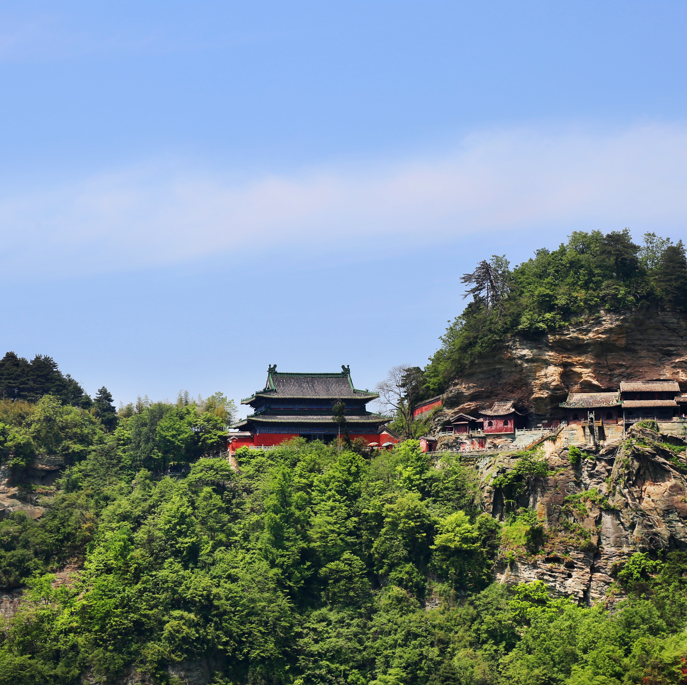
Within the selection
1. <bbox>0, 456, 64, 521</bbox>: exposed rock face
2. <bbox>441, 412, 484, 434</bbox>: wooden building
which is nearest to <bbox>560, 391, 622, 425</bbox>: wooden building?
<bbox>441, 412, 484, 434</bbox>: wooden building

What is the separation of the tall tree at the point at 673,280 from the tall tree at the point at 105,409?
39.7 metres

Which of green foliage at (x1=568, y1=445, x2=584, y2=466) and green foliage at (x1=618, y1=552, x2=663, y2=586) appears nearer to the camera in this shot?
green foliage at (x1=618, y1=552, x2=663, y2=586)

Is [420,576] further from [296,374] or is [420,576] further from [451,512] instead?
[296,374]

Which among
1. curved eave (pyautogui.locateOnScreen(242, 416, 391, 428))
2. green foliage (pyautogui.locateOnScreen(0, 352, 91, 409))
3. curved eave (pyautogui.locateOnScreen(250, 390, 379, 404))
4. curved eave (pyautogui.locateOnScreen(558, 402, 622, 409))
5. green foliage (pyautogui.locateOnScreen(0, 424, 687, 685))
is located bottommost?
green foliage (pyautogui.locateOnScreen(0, 424, 687, 685))

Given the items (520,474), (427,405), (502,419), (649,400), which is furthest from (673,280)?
(427,405)

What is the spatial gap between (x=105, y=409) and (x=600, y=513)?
41.2 m

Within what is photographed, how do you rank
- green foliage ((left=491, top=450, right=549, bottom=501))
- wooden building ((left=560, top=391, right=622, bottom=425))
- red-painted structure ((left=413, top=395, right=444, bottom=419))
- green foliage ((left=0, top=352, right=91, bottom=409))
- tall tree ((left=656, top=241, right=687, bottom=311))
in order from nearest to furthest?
1. green foliage ((left=491, top=450, right=549, bottom=501))
2. wooden building ((left=560, top=391, right=622, bottom=425))
3. tall tree ((left=656, top=241, right=687, bottom=311))
4. red-painted structure ((left=413, top=395, right=444, bottom=419))
5. green foliage ((left=0, top=352, right=91, bottom=409))

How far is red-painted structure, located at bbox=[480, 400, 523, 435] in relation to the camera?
60.8 metres

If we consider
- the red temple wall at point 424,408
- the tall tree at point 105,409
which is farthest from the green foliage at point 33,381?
the red temple wall at point 424,408

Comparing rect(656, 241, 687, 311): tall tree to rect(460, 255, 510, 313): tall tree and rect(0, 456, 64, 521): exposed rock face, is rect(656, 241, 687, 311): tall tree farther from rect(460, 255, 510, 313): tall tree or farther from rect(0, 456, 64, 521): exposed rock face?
rect(0, 456, 64, 521): exposed rock face

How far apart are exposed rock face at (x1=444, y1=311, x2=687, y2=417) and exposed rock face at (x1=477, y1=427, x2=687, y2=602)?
682 cm

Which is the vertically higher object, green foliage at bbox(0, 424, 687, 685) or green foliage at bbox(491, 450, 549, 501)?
green foliage at bbox(491, 450, 549, 501)

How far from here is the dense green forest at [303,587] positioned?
49688mm

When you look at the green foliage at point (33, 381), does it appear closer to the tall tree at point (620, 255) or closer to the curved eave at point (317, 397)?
the curved eave at point (317, 397)
